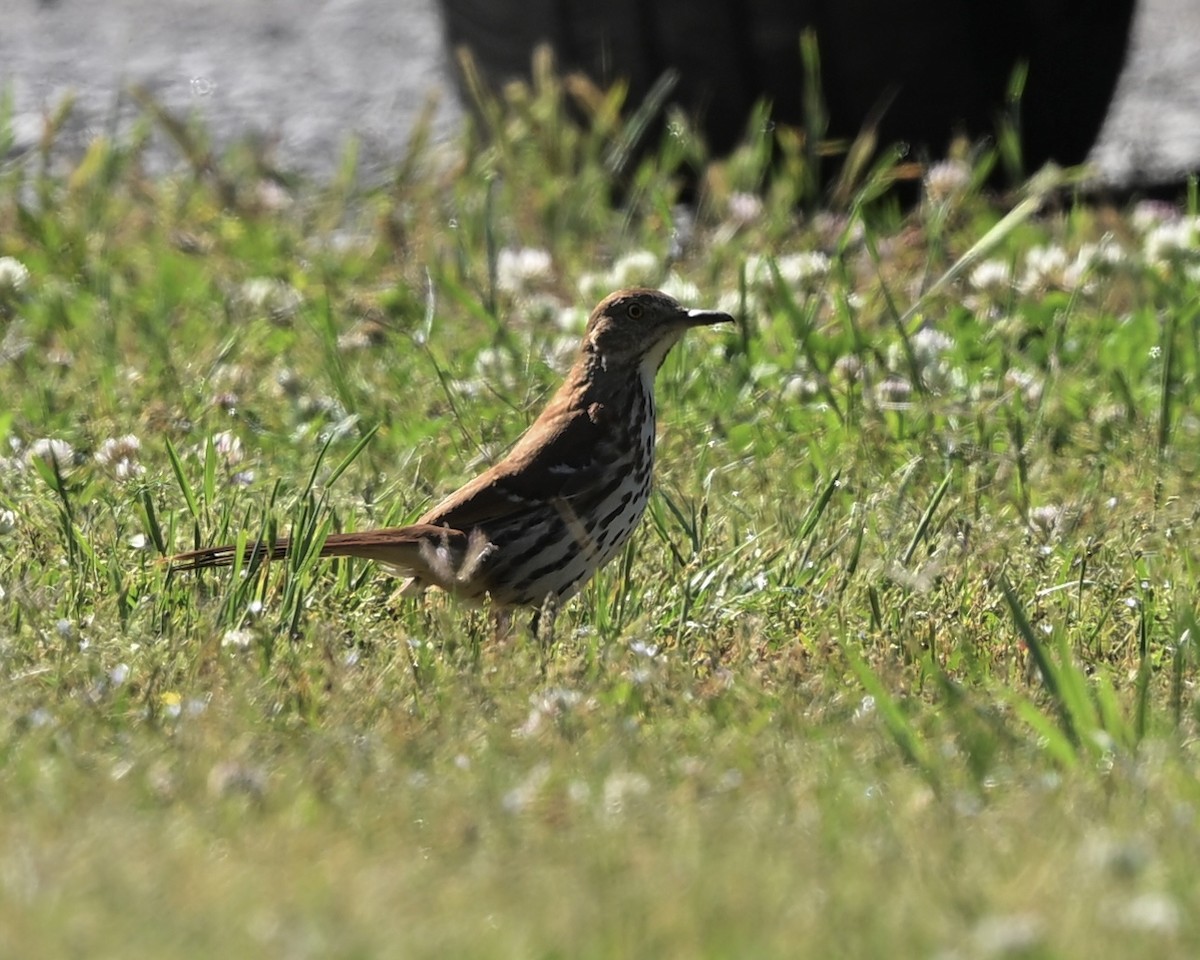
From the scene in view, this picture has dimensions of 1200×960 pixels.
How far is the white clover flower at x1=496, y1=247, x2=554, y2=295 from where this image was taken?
700 centimetres

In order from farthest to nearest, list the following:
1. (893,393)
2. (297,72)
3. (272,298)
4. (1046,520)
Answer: (297,72)
(272,298)
(893,393)
(1046,520)

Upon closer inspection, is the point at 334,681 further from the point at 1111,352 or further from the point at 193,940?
the point at 1111,352

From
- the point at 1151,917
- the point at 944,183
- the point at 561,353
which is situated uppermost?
the point at 1151,917

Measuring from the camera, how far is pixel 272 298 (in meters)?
6.94

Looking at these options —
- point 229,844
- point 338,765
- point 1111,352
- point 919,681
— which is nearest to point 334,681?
point 338,765

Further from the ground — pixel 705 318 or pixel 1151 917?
pixel 1151 917

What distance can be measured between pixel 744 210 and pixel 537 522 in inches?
116

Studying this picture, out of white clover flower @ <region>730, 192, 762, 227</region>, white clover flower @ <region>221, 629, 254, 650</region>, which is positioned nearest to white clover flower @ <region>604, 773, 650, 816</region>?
white clover flower @ <region>221, 629, 254, 650</region>

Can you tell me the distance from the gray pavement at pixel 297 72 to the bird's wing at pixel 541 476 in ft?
14.6

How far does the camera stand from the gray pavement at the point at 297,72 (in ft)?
32.1

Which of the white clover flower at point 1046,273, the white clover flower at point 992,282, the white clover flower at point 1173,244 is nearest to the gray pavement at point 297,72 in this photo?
the white clover flower at point 1173,244

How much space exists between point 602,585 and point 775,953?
6.32 feet

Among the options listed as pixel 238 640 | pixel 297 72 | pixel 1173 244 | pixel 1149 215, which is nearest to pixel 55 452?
pixel 238 640

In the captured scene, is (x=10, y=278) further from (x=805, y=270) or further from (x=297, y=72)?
(x=297, y=72)
